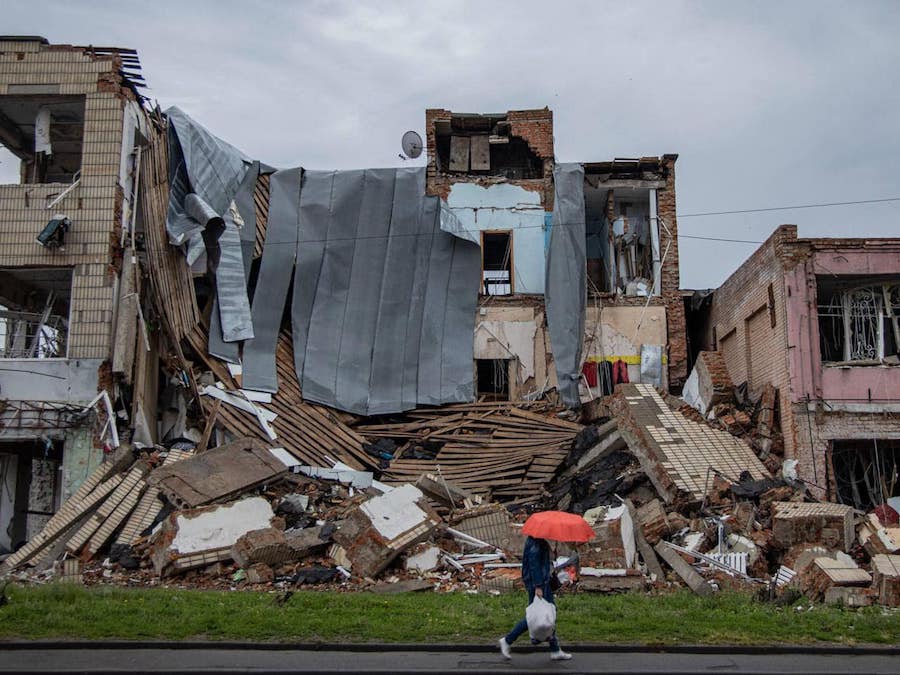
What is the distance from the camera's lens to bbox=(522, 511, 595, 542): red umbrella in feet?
25.3

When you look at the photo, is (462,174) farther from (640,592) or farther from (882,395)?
(640,592)

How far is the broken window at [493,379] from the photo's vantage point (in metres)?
20.9

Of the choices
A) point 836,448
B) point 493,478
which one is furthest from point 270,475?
point 836,448

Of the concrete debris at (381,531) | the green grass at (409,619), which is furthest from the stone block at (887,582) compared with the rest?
the concrete debris at (381,531)

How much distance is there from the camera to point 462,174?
72.3 feet

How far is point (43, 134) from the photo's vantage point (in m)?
17.8

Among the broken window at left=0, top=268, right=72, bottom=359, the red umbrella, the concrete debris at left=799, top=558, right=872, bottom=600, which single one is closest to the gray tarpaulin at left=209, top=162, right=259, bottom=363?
the broken window at left=0, top=268, right=72, bottom=359

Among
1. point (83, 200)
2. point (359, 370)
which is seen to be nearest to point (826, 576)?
point (359, 370)

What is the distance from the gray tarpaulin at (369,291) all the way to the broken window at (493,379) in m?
1.12

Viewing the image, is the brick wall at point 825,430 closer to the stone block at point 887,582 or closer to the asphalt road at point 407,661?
the stone block at point 887,582

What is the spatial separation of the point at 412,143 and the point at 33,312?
980 centimetres

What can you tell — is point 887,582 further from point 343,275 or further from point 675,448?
point 343,275

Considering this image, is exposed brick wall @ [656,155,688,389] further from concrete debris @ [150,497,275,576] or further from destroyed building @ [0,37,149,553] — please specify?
destroyed building @ [0,37,149,553]

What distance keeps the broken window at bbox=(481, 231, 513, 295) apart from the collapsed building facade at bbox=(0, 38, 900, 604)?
8 cm
